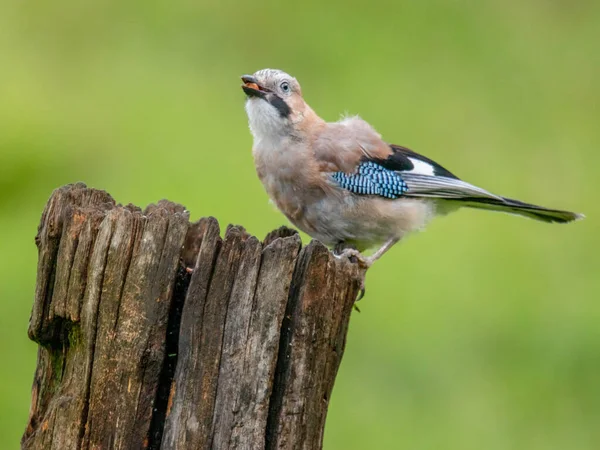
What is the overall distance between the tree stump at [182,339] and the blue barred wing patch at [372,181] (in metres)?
1.94

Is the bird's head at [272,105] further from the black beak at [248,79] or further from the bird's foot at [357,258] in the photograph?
the bird's foot at [357,258]

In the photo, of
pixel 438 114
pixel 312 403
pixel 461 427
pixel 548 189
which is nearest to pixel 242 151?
pixel 438 114

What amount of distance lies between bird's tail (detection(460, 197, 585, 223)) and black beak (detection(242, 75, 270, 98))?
1305mm

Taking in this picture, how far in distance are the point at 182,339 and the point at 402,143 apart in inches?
266

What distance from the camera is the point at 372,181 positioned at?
20.8 ft

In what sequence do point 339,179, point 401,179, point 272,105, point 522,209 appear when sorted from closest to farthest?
point 339,179
point 272,105
point 401,179
point 522,209

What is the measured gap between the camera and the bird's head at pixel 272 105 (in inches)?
251

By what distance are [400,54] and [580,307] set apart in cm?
400

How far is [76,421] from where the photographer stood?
14.0 feet

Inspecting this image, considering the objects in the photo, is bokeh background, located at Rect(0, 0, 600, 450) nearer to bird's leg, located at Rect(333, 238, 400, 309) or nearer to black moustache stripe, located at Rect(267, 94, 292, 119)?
bird's leg, located at Rect(333, 238, 400, 309)

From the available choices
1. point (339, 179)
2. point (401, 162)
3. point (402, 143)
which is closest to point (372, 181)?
point (339, 179)

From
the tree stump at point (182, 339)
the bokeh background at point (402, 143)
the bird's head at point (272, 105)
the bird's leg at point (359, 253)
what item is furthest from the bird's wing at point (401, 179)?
the bokeh background at point (402, 143)

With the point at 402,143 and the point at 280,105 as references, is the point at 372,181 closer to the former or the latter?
the point at 280,105

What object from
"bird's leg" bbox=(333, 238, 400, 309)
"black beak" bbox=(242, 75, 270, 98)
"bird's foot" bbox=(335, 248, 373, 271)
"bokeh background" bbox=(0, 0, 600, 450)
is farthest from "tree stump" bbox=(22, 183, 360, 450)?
"bokeh background" bbox=(0, 0, 600, 450)
